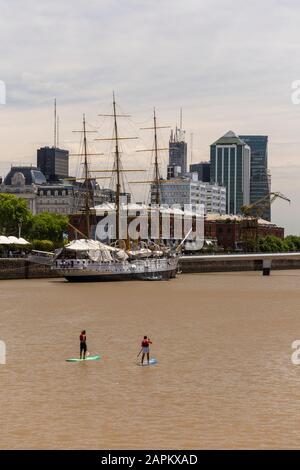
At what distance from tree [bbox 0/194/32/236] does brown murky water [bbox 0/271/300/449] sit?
86306 millimetres

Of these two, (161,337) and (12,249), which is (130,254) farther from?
(161,337)

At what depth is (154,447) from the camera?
23.1 m

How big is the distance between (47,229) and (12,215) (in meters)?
11.5

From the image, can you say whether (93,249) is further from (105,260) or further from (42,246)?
(42,246)

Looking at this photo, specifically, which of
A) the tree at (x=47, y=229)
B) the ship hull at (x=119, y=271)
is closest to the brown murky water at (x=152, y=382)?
the ship hull at (x=119, y=271)

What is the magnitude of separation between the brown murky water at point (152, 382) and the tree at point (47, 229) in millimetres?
95292

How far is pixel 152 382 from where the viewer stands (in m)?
31.7

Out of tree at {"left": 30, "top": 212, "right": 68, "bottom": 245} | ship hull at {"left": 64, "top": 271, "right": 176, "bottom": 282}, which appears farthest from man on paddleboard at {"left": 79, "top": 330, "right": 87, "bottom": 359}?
tree at {"left": 30, "top": 212, "right": 68, "bottom": 245}

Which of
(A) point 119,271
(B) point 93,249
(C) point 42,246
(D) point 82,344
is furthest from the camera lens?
(C) point 42,246

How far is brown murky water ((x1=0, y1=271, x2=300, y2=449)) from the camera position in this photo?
24.4 meters

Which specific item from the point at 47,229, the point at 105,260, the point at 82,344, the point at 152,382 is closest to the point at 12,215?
the point at 47,229

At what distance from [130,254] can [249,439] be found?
95.0 meters

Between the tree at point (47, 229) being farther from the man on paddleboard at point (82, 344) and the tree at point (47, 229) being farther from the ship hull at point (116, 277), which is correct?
the man on paddleboard at point (82, 344)

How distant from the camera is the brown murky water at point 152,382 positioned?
80.1 ft
